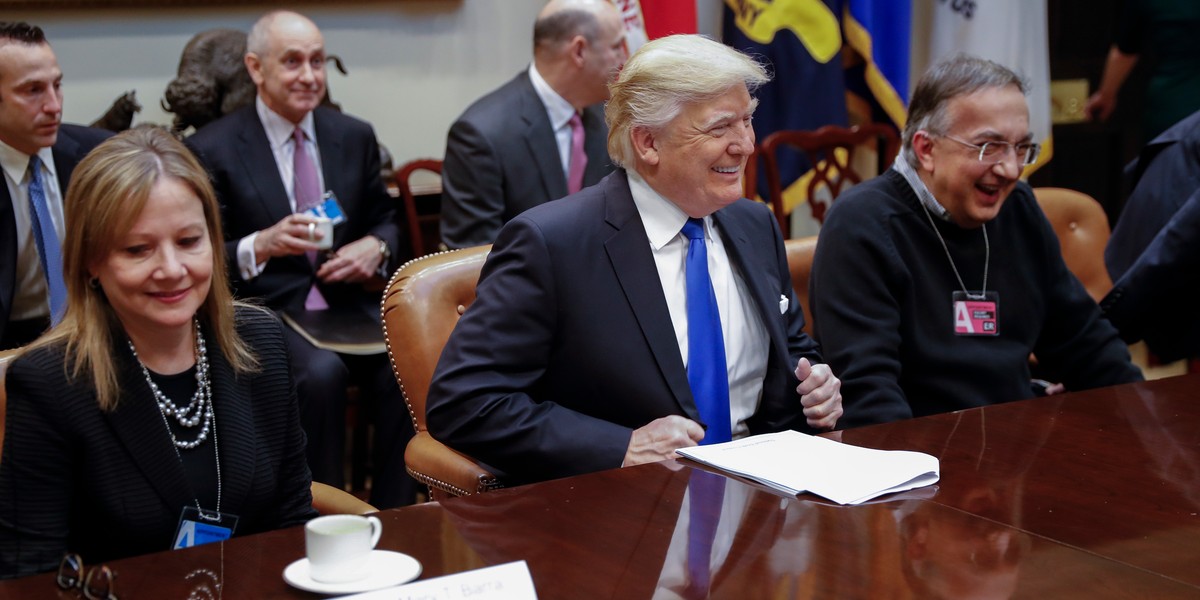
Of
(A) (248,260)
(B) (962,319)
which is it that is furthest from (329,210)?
(B) (962,319)

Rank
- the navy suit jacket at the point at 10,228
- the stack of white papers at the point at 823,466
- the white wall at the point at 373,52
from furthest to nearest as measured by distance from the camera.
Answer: the white wall at the point at 373,52 < the navy suit jacket at the point at 10,228 < the stack of white papers at the point at 823,466

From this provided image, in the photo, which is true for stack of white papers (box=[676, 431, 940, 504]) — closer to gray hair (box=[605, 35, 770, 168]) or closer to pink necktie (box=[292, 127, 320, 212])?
gray hair (box=[605, 35, 770, 168])

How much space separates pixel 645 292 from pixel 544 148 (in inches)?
74.2

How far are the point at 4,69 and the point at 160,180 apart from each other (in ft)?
5.83

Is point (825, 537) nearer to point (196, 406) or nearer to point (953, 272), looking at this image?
point (196, 406)

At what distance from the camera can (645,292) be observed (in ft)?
7.29

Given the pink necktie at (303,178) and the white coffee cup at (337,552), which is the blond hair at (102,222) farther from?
the pink necktie at (303,178)

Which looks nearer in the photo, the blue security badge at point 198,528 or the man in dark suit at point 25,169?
the blue security badge at point 198,528

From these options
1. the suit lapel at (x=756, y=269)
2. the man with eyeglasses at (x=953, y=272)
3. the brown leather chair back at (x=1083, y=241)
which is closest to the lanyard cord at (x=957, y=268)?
the man with eyeglasses at (x=953, y=272)

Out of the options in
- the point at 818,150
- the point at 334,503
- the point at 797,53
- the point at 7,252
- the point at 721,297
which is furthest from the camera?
the point at 797,53

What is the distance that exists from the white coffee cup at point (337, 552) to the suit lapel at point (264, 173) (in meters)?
2.53

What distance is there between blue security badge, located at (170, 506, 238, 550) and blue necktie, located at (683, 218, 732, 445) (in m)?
0.84

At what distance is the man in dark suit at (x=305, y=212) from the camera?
11.4 feet

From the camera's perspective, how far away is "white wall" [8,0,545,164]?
422 centimetres
